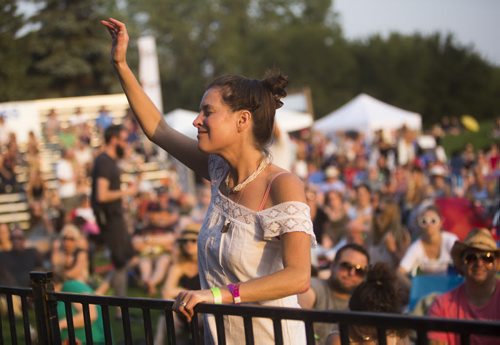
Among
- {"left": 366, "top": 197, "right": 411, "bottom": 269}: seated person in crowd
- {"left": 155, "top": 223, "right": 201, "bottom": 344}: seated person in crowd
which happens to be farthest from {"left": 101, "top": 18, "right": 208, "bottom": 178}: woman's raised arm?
{"left": 366, "top": 197, "right": 411, "bottom": 269}: seated person in crowd

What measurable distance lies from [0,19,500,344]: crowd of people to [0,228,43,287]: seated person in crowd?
18 mm

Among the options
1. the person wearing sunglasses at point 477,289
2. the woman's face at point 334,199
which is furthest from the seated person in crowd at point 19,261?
the person wearing sunglasses at point 477,289

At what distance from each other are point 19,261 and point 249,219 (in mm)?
8734

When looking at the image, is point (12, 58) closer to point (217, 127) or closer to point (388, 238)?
point (388, 238)

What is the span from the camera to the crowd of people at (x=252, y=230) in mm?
3042

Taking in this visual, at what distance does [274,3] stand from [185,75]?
1172 centimetres

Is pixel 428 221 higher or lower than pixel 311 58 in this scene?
lower

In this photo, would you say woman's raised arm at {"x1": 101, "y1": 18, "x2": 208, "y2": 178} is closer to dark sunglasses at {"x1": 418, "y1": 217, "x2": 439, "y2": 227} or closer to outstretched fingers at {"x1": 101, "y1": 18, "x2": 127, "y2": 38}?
outstretched fingers at {"x1": 101, "y1": 18, "x2": 127, "y2": 38}

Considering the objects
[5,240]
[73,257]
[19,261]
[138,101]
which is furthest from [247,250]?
[5,240]

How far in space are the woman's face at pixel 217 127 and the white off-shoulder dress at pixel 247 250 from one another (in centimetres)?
22

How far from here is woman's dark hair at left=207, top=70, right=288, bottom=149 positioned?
314 centimetres

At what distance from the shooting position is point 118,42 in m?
3.71

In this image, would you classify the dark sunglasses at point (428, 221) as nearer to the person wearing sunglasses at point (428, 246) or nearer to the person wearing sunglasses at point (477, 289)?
Result: the person wearing sunglasses at point (428, 246)

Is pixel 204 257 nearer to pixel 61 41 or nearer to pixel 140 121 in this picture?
pixel 140 121
